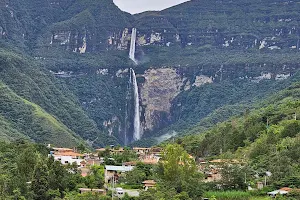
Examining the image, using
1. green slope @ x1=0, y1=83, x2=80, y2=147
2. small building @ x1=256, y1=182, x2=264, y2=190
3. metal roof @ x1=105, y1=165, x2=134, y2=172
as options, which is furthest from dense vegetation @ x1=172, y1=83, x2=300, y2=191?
green slope @ x1=0, y1=83, x2=80, y2=147

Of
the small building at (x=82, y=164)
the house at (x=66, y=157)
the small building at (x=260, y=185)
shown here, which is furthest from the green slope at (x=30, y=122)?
the small building at (x=260, y=185)

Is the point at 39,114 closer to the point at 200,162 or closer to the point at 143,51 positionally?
the point at 200,162

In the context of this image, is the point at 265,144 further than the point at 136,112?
No

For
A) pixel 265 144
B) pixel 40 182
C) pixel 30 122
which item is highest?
pixel 265 144

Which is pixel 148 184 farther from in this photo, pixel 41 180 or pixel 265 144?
pixel 265 144

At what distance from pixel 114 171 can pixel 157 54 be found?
108m

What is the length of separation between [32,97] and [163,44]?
52.5 meters

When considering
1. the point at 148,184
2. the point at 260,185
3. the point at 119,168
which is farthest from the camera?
the point at 119,168

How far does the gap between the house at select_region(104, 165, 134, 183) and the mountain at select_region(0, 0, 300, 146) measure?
72009 mm

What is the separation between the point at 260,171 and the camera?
167 ft

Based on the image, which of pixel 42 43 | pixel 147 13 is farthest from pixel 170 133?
pixel 147 13

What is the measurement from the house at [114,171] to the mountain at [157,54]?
7201cm

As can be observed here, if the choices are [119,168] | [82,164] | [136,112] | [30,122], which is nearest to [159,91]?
[136,112]

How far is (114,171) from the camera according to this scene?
181ft
